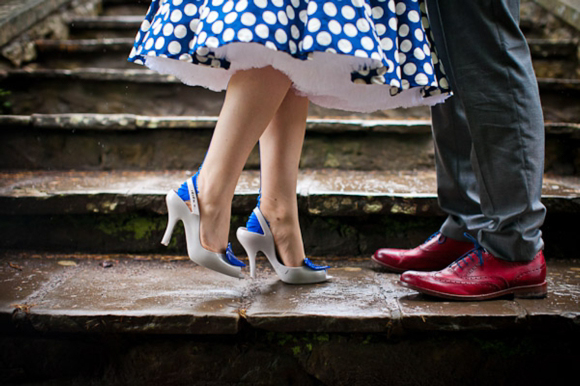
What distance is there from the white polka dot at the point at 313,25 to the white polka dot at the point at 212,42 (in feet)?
0.56

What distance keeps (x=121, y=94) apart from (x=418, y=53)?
62.5 inches

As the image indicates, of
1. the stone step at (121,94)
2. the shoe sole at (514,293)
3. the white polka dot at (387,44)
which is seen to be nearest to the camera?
the white polka dot at (387,44)

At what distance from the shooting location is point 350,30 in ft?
2.84

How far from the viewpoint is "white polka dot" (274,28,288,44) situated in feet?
2.85

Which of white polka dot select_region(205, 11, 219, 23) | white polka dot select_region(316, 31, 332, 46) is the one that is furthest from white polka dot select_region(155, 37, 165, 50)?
white polka dot select_region(316, 31, 332, 46)

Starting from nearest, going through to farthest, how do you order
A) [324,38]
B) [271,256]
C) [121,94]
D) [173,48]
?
[324,38] < [173,48] < [271,256] < [121,94]

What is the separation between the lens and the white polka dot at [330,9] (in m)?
0.87

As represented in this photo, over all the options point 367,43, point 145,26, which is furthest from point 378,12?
point 145,26

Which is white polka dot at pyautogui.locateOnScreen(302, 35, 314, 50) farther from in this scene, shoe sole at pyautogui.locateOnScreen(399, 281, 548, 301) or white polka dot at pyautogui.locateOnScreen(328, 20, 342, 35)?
shoe sole at pyautogui.locateOnScreen(399, 281, 548, 301)

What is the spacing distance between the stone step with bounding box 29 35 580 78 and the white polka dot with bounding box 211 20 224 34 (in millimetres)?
1768

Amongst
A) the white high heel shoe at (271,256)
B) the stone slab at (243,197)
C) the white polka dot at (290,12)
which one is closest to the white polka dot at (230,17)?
the white polka dot at (290,12)

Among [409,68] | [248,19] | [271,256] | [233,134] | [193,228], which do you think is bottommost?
[271,256]

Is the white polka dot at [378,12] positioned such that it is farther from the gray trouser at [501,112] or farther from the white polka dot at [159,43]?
the white polka dot at [159,43]

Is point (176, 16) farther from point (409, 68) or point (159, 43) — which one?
point (409, 68)
